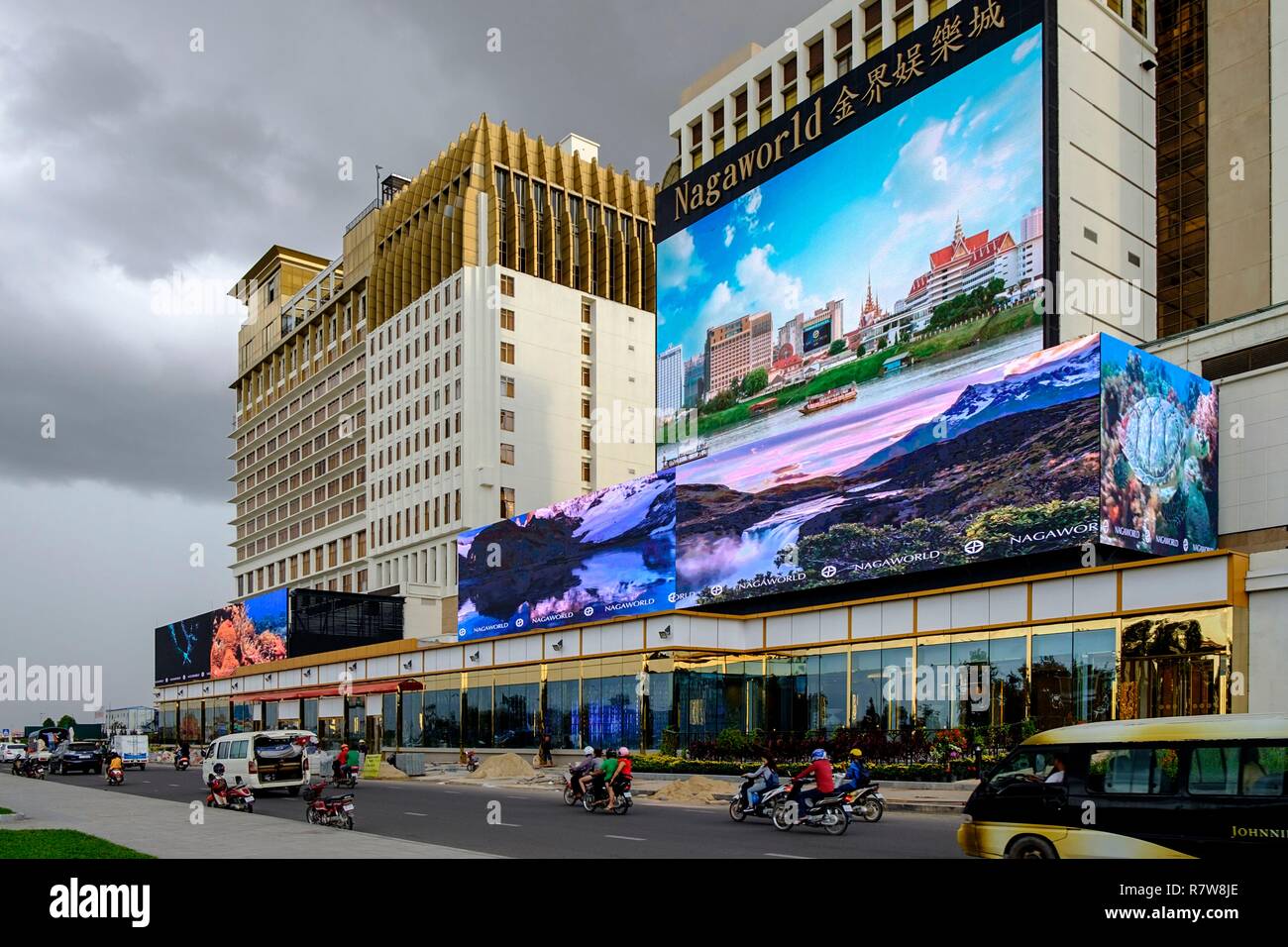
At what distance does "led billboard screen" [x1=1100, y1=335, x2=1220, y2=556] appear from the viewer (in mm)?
38969

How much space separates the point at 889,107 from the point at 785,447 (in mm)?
16156

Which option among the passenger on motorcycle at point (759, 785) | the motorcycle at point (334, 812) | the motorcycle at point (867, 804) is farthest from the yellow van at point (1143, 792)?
the motorcycle at point (334, 812)

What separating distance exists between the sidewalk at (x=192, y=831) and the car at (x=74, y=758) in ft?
75.6

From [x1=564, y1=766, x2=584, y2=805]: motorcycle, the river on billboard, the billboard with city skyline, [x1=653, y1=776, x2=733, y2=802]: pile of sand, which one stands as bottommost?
[x1=653, y1=776, x2=733, y2=802]: pile of sand

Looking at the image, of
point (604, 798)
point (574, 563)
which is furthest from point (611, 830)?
point (574, 563)

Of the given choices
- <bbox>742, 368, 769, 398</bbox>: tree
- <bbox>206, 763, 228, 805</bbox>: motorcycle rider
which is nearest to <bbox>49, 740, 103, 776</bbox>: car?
<bbox>206, 763, 228, 805</bbox>: motorcycle rider

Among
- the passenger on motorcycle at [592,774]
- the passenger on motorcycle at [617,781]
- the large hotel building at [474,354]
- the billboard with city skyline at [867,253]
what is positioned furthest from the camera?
the large hotel building at [474,354]

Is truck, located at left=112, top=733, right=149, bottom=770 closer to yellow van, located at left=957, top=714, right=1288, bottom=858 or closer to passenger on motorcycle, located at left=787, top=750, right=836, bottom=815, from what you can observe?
passenger on motorcycle, located at left=787, top=750, right=836, bottom=815

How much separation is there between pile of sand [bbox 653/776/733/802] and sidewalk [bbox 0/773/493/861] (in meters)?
11.9

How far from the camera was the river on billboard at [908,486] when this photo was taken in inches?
1569

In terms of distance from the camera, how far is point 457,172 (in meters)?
97.1

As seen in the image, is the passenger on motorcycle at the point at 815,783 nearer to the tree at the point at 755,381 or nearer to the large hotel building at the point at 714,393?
the large hotel building at the point at 714,393

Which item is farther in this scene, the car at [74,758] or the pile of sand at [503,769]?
the car at [74,758]
